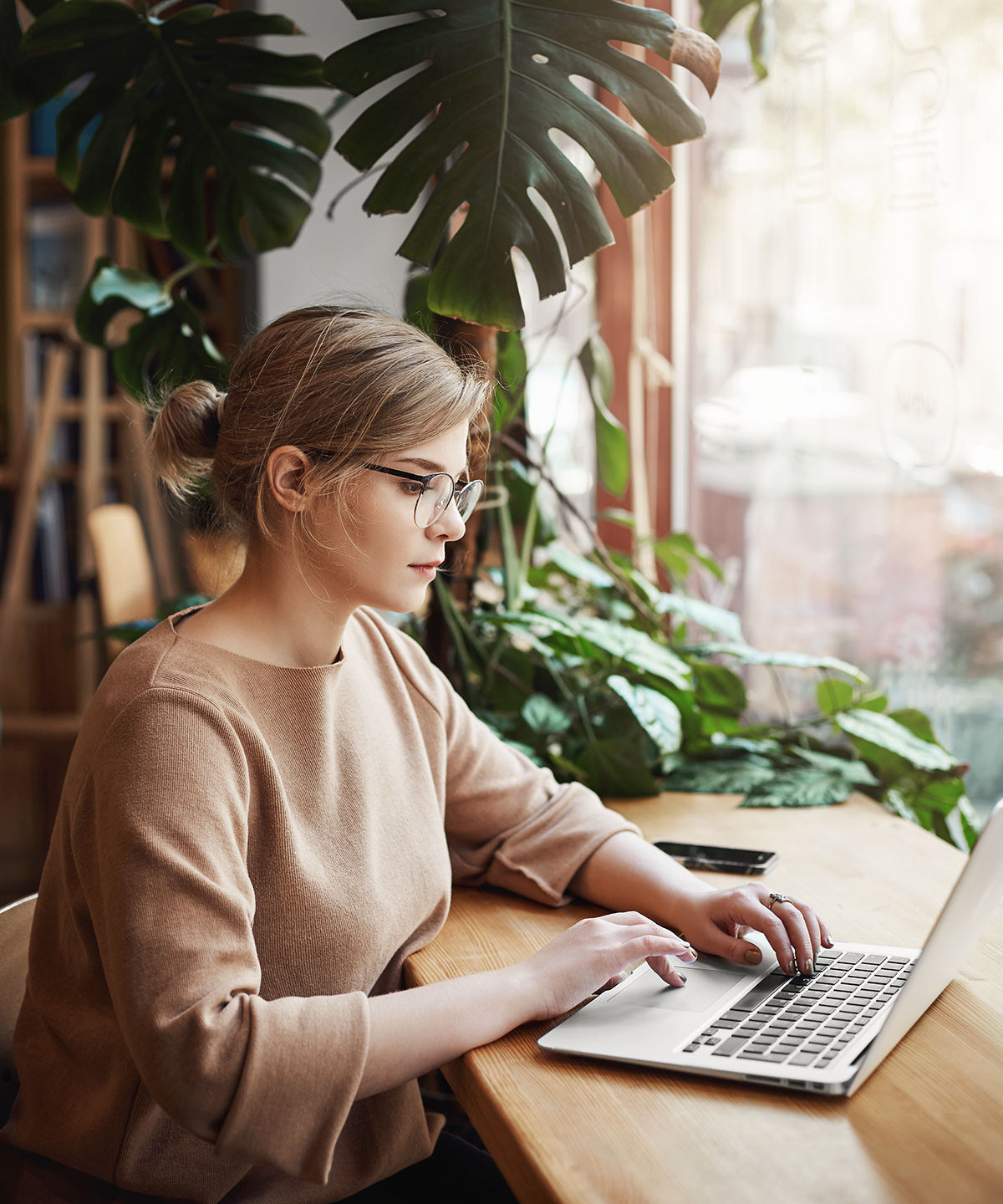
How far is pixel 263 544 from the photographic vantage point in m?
1.00

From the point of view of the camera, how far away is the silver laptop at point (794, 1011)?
0.74m

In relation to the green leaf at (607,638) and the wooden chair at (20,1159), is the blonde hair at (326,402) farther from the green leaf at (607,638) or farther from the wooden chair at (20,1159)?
the green leaf at (607,638)

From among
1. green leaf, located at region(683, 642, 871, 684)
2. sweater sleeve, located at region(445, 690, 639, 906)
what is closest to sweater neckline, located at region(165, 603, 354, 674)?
sweater sleeve, located at region(445, 690, 639, 906)

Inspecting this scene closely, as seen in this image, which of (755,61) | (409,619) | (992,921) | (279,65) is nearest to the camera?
(992,921)

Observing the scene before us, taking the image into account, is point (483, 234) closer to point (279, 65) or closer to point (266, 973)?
point (279, 65)

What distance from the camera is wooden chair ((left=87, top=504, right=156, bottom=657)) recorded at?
99.5 inches

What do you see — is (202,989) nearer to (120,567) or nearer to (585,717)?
(585,717)

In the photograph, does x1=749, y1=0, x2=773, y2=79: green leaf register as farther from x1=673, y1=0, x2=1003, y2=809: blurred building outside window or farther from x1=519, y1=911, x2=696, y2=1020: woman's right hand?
x1=519, y1=911, x2=696, y2=1020: woman's right hand

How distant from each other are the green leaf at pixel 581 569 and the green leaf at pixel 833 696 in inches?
16.1

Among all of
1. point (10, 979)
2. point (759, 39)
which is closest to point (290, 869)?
point (10, 979)

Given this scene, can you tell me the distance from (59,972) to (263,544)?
415 mm

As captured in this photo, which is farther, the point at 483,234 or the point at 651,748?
the point at 651,748

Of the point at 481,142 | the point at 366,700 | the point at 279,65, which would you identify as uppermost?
the point at 279,65

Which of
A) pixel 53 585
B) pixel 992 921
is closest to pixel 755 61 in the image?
pixel 992 921
